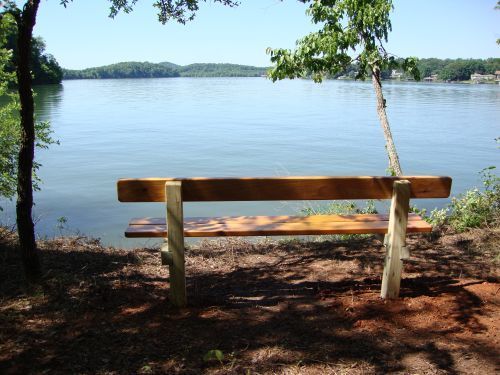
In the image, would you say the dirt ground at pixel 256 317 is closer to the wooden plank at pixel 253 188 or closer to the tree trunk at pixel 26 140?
the tree trunk at pixel 26 140

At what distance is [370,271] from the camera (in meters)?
4.39

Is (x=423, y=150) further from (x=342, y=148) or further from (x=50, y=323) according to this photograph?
(x=50, y=323)

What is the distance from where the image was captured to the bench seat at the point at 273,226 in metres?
3.61

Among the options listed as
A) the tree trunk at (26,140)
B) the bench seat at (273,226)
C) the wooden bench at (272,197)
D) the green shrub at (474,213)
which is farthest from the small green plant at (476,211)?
the tree trunk at (26,140)

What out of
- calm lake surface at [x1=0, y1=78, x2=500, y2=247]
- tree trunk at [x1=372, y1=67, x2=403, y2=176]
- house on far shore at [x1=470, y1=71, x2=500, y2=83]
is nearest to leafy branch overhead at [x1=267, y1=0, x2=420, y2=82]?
tree trunk at [x1=372, y1=67, x2=403, y2=176]

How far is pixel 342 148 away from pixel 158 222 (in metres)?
18.1

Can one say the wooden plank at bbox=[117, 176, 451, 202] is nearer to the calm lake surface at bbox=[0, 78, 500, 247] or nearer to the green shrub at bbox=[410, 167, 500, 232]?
the green shrub at bbox=[410, 167, 500, 232]

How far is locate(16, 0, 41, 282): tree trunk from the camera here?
11.8 ft

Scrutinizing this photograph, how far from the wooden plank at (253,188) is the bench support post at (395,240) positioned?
148mm

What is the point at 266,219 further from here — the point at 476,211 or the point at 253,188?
the point at 476,211

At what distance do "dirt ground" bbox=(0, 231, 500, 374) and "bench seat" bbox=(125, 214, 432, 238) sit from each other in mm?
529

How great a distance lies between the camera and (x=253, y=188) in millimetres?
3348

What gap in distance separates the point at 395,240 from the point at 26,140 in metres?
3.07

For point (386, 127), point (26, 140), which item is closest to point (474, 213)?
point (386, 127)
